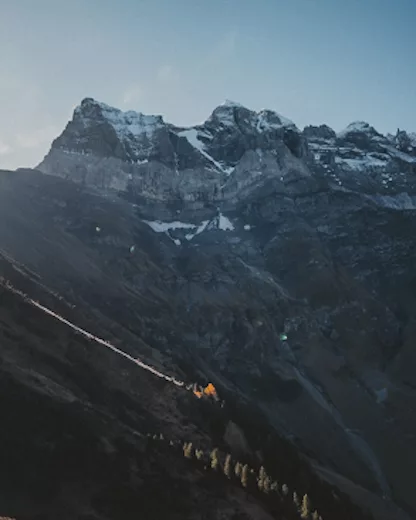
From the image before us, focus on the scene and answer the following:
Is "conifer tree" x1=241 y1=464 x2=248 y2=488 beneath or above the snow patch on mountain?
beneath

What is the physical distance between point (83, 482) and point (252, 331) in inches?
4133

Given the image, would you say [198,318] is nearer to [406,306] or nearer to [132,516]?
[406,306]

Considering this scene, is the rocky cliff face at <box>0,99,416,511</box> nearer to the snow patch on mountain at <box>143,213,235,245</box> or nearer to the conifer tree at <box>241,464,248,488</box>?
Result: the snow patch on mountain at <box>143,213,235,245</box>

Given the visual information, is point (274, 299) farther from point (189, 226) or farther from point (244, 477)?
point (244, 477)

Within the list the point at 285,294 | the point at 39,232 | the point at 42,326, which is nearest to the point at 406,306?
the point at 285,294

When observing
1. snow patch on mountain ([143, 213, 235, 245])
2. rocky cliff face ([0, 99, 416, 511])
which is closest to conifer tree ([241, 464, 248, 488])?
rocky cliff face ([0, 99, 416, 511])

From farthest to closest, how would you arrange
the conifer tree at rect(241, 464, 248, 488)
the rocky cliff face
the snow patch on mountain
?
the snow patch on mountain → the rocky cliff face → the conifer tree at rect(241, 464, 248, 488)

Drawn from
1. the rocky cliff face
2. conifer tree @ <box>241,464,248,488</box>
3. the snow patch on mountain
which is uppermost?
the snow patch on mountain

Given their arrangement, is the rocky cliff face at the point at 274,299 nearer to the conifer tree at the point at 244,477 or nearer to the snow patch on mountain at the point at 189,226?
the snow patch on mountain at the point at 189,226

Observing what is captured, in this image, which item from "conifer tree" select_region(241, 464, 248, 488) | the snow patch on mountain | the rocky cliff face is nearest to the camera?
"conifer tree" select_region(241, 464, 248, 488)

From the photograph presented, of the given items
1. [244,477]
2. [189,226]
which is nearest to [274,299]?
[189,226]

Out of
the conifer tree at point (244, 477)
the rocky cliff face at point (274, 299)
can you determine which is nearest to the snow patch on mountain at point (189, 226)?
the rocky cliff face at point (274, 299)

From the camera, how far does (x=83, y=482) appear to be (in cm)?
3331

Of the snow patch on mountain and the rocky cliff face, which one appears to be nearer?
the rocky cliff face
